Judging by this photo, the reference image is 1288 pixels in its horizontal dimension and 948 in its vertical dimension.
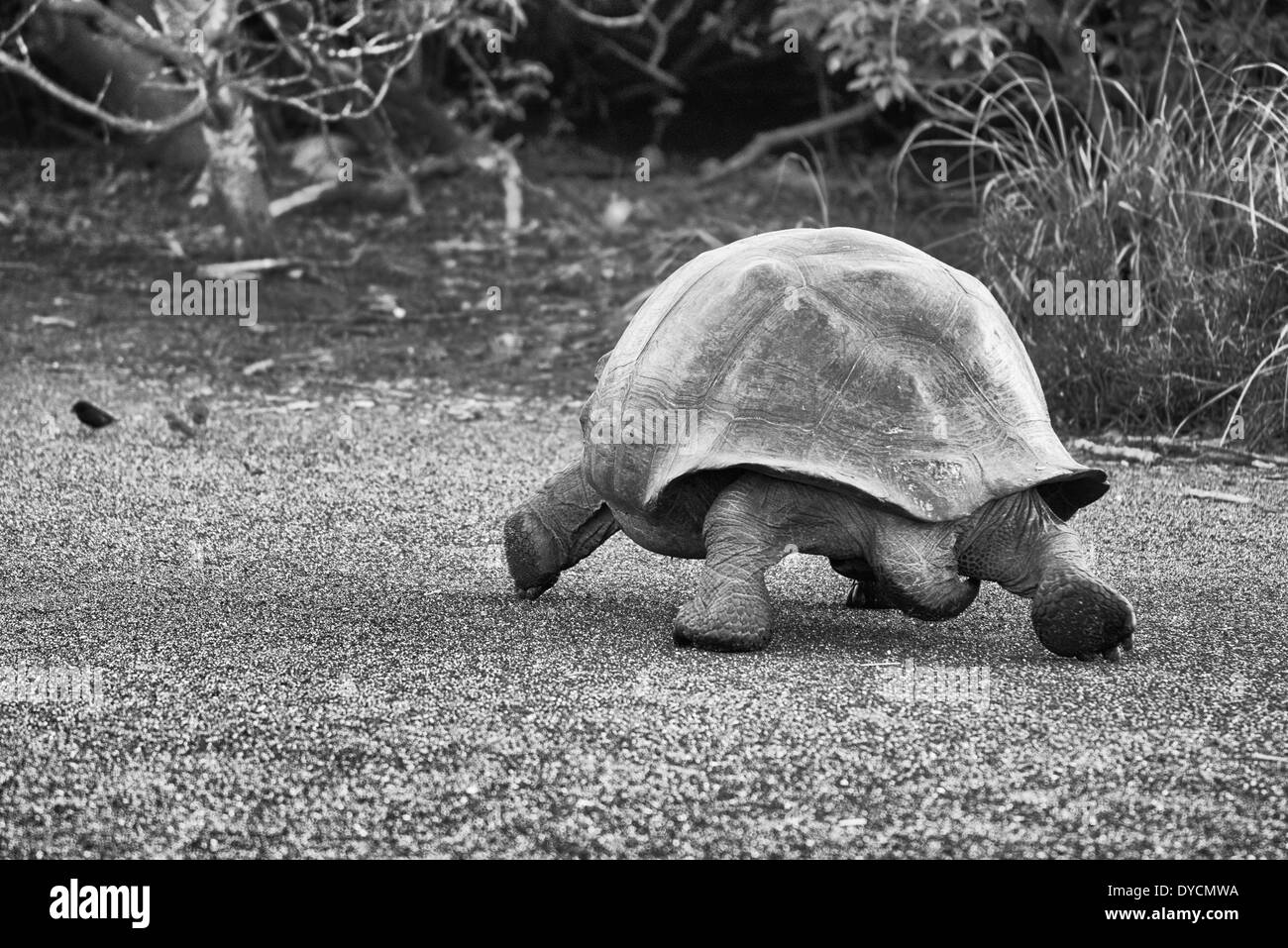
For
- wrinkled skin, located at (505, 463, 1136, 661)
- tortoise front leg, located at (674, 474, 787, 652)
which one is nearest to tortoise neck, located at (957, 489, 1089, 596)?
wrinkled skin, located at (505, 463, 1136, 661)

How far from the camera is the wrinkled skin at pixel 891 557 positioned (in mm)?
3459

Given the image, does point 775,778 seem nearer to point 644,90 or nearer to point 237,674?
point 237,674

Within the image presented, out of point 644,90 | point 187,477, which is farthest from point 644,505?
point 644,90

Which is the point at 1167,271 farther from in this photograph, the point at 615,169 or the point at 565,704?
the point at 615,169

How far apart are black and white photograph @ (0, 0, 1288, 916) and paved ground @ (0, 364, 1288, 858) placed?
0.01m

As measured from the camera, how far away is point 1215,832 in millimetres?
2588

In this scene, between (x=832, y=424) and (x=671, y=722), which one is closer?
(x=671, y=722)

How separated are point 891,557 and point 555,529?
36.3 inches

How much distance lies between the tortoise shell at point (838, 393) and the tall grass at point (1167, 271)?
2553 millimetres

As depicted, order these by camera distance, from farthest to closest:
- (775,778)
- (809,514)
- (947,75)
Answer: (947,75)
(809,514)
(775,778)

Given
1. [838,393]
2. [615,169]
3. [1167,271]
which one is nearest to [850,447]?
[838,393]

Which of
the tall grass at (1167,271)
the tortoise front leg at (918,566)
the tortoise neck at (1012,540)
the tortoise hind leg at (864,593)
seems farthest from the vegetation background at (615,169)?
the tortoise front leg at (918,566)

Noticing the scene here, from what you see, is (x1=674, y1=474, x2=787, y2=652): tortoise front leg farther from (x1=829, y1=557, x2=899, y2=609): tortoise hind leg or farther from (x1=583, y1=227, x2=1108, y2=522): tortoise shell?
(x1=829, y1=557, x2=899, y2=609): tortoise hind leg

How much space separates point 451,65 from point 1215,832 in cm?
1021
